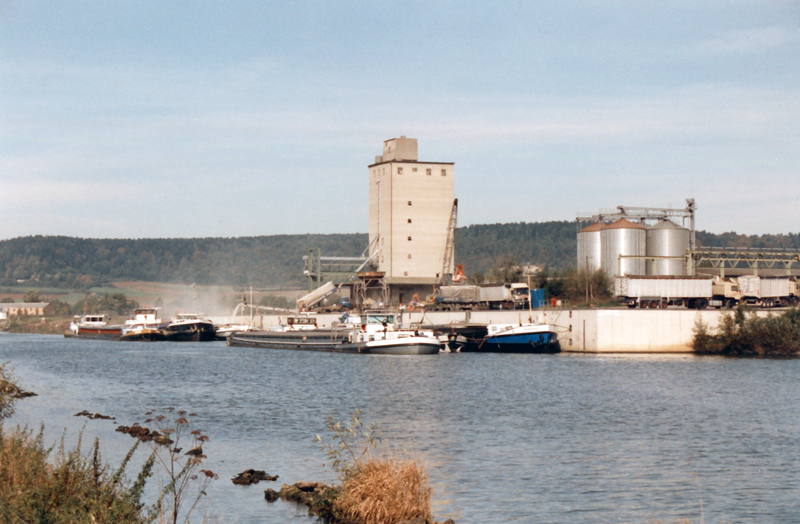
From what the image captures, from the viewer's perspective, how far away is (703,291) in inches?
3410

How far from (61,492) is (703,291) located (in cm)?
7926

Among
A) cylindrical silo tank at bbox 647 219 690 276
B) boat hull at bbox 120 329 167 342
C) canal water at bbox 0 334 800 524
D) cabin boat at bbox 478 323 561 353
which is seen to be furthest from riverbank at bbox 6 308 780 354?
boat hull at bbox 120 329 167 342

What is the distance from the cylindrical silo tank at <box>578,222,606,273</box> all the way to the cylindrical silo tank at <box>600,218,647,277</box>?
102cm

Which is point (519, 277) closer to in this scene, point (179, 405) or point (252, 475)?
point (179, 405)

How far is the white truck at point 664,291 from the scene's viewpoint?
85125 millimetres

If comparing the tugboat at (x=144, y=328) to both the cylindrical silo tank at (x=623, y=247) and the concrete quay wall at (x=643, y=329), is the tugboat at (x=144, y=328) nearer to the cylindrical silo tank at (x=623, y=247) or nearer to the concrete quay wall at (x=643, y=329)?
the cylindrical silo tank at (x=623, y=247)

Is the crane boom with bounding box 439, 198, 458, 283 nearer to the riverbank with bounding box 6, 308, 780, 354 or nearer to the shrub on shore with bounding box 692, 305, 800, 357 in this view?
the riverbank with bounding box 6, 308, 780, 354

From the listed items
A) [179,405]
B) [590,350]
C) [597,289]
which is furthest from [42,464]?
[597,289]

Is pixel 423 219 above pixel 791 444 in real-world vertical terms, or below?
above

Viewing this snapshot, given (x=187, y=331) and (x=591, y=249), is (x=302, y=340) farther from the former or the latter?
(x=591, y=249)

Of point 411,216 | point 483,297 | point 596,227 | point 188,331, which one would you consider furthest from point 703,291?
point 188,331

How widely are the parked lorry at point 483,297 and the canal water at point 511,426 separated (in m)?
30.6

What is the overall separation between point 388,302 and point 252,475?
312ft

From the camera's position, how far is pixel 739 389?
48844 mm
